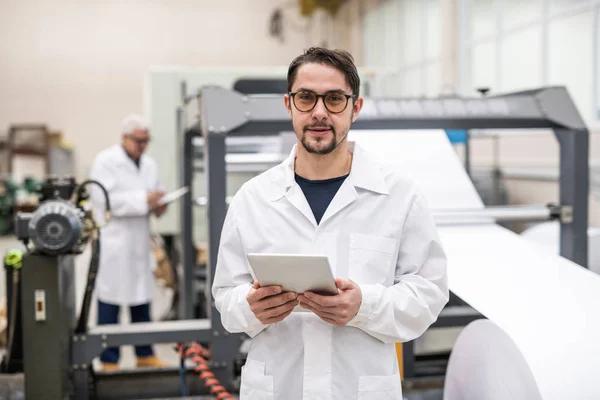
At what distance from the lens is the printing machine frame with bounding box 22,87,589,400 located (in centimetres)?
253

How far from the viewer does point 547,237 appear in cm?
346

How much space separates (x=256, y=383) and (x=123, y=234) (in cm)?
284

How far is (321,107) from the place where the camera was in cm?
151

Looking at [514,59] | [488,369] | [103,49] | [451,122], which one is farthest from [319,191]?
[103,49]

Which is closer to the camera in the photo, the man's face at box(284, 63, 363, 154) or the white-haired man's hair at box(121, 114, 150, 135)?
the man's face at box(284, 63, 363, 154)

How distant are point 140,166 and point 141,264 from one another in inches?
25.5

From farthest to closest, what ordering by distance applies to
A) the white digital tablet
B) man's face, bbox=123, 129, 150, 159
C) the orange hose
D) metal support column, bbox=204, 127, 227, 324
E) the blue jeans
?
man's face, bbox=123, 129, 150, 159
the blue jeans
metal support column, bbox=204, 127, 227, 324
the orange hose
the white digital tablet

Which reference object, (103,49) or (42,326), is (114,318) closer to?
(42,326)

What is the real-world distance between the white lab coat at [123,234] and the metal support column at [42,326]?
1585mm

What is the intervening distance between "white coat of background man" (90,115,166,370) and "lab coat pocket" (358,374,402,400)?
9.12 ft

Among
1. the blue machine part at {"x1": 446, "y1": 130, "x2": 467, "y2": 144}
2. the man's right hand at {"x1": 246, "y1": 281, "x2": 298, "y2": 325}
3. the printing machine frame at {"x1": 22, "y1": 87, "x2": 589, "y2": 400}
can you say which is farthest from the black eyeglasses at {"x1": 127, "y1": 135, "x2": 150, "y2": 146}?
the man's right hand at {"x1": 246, "y1": 281, "x2": 298, "y2": 325}

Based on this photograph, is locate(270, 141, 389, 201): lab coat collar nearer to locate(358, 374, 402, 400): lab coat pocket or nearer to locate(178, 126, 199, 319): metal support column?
locate(358, 374, 402, 400): lab coat pocket

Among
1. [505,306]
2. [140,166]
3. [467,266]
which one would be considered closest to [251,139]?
[140,166]

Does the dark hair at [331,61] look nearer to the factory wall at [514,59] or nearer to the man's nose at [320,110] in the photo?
the man's nose at [320,110]
